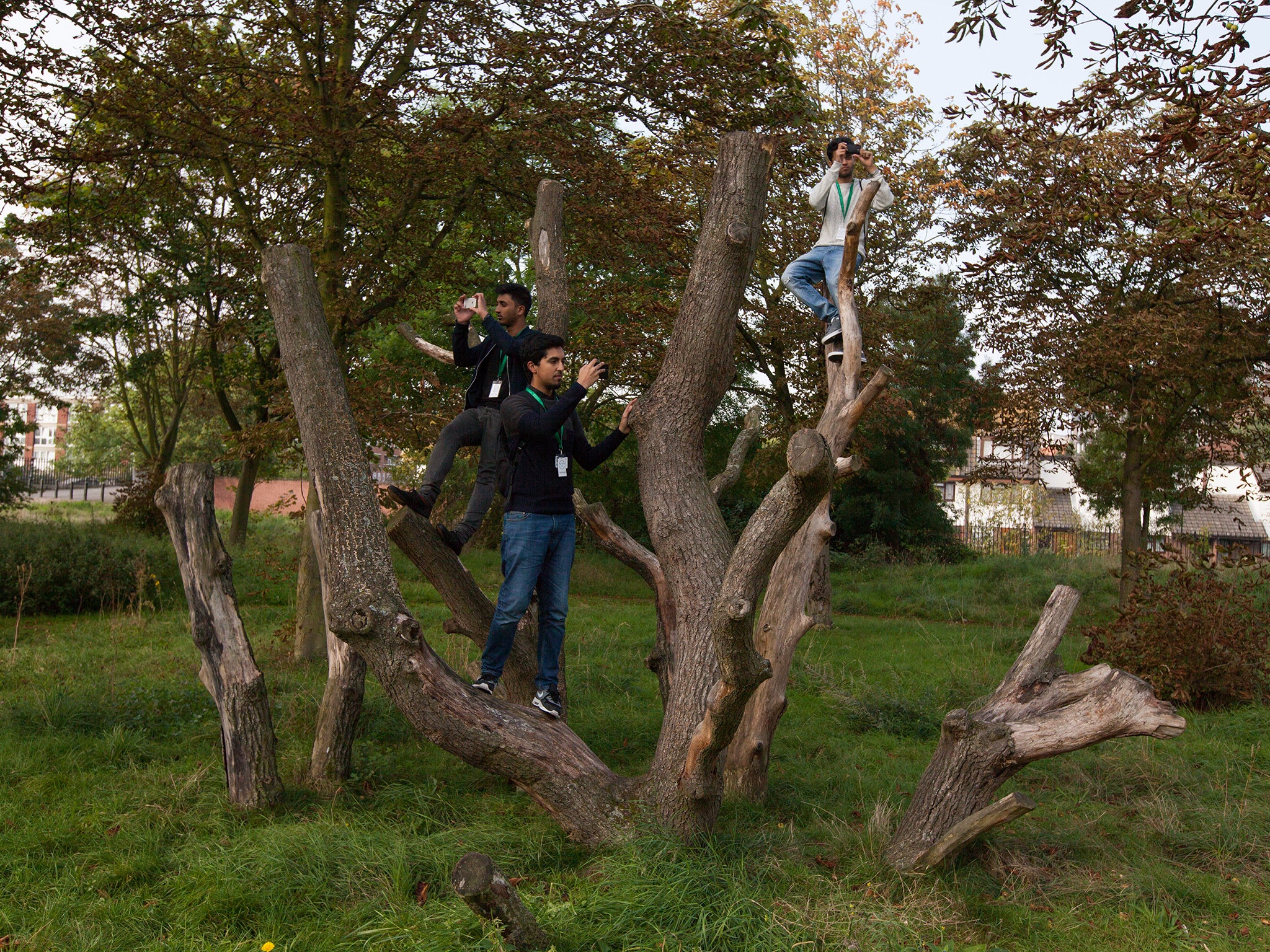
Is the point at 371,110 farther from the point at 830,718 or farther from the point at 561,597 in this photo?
the point at 830,718

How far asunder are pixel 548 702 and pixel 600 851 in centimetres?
82

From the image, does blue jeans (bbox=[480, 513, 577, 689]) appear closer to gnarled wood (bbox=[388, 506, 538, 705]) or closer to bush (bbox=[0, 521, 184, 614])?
gnarled wood (bbox=[388, 506, 538, 705])

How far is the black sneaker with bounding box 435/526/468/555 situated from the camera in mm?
5543

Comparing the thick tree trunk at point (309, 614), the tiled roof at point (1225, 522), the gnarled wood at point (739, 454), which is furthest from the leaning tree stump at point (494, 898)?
the tiled roof at point (1225, 522)

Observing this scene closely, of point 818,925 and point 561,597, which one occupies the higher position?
point 561,597

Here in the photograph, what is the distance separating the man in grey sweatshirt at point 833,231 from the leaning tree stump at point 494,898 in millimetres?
3503

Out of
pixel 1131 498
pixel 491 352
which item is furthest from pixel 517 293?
pixel 1131 498

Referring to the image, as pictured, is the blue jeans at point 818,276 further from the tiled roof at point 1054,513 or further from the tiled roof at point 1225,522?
the tiled roof at point 1225,522

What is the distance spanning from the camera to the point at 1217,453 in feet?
44.8

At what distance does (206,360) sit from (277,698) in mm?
11526

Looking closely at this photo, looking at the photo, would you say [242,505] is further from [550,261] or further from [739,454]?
[739,454]

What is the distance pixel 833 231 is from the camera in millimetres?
6035

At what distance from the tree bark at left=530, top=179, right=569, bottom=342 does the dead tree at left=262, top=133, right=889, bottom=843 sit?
3.10 feet

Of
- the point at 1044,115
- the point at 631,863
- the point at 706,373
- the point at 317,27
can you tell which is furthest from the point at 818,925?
the point at 317,27
